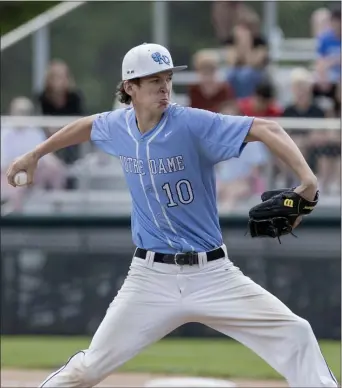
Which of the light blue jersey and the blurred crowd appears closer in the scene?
the light blue jersey

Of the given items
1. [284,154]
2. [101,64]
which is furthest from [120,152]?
[101,64]

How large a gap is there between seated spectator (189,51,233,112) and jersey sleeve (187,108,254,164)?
19.5 ft

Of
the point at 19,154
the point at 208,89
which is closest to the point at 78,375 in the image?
the point at 19,154

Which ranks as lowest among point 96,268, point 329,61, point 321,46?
point 96,268

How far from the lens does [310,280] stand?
11.7 meters

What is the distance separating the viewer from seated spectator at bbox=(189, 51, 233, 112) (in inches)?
476

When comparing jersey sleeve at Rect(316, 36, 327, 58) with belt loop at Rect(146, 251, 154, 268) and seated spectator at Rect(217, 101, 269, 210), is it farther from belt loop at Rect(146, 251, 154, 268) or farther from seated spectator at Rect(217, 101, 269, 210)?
belt loop at Rect(146, 251, 154, 268)

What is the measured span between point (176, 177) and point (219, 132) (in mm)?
332

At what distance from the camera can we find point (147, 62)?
20.1 ft

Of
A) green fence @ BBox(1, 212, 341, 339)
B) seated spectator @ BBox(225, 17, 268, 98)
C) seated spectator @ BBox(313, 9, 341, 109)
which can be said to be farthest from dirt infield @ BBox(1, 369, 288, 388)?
seated spectator @ BBox(225, 17, 268, 98)

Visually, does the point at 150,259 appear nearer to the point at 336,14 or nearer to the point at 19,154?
the point at 19,154

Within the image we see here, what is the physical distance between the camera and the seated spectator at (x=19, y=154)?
11375 mm

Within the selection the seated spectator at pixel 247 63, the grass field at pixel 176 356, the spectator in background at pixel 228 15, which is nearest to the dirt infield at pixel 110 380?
the grass field at pixel 176 356

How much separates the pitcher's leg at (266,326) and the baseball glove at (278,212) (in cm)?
27
